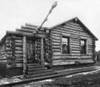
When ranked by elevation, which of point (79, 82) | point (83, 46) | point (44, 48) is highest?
point (83, 46)

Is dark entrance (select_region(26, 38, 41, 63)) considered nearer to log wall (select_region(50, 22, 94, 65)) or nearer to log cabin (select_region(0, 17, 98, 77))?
log cabin (select_region(0, 17, 98, 77))

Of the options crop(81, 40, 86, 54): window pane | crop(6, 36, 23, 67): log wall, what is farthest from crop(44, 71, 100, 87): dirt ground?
crop(81, 40, 86, 54): window pane

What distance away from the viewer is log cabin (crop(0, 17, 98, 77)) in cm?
930

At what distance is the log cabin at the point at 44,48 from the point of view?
9.30 meters

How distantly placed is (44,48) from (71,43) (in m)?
2.99

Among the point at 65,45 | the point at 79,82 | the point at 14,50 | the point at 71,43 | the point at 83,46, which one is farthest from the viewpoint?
the point at 83,46

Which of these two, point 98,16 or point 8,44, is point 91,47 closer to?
point 8,44

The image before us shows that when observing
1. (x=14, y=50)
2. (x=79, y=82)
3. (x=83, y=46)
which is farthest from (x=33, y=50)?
(x=83, y=46)

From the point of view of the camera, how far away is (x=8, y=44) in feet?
30.4

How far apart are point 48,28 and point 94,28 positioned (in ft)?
179

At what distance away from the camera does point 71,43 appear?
12906mm

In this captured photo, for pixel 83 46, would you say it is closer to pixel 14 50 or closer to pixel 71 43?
pixel 71 43

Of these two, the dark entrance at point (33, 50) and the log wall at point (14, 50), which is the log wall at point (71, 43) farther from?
the log wall at point (14, 50)

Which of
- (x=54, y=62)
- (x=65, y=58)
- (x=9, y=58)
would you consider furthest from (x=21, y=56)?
(x=65, y=58)
